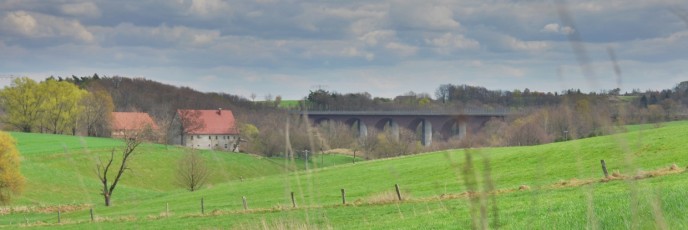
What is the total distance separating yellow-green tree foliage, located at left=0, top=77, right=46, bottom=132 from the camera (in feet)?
345

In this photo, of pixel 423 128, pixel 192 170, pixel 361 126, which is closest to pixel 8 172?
pixel 192 170

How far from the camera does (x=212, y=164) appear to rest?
292 ft

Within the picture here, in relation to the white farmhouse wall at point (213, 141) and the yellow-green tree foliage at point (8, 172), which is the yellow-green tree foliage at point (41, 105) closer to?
the white farmhouse wall at point (213, 141)

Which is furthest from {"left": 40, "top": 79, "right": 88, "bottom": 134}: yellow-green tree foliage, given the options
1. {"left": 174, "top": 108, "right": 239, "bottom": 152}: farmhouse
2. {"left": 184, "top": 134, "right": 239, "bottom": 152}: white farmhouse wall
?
{"left": 184, "top": 134, "right": 239, "bottom": 152}: white farmhouse wall

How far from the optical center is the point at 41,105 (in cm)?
10838

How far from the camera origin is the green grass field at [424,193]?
5.39 m

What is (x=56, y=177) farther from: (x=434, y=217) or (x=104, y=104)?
(x=434, y=217)

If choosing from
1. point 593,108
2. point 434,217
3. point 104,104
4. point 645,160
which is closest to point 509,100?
point 104,104

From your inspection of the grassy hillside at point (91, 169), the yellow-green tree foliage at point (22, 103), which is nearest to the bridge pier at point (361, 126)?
the grassy hillside at point (91, 169)

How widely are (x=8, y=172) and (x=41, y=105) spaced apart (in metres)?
51.1

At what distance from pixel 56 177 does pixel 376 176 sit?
38963mm

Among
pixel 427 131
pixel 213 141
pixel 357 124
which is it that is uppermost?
pixel 357 124

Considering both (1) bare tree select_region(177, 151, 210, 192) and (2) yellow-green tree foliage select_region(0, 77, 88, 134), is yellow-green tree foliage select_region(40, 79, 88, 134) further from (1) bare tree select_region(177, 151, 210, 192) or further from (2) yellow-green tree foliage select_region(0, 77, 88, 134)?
(1) bare tree select_region(177, 151, 210, 192)

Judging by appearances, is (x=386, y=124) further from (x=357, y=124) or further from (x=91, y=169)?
(x=91, y=169)
